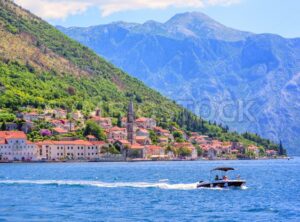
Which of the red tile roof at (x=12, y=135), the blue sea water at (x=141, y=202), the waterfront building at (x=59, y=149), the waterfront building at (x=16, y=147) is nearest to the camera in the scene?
the blue sea water at (x=141, y=202)

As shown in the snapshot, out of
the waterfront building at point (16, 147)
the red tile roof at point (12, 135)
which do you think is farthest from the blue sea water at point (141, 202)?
the red tile roof at point (12, 135)

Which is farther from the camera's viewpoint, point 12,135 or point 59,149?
point 59,149

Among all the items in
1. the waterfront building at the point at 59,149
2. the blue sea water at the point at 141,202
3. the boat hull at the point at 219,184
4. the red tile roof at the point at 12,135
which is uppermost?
the red tile roof at the point at 12,135

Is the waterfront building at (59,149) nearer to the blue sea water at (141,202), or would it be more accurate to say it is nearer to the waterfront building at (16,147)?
the waterfront building at (16,147)

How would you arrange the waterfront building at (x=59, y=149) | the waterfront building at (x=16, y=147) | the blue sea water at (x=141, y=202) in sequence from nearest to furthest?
the blue sea water at (x=141, y=202) → the waterfront building at (x=16, y=147) → the waterfront building at (x=59, y=149)

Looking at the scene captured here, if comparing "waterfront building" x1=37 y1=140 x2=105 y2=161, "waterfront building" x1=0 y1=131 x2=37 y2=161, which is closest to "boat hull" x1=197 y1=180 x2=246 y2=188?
"waterfront building" x1=0 y1=131 x2=37 y2=161

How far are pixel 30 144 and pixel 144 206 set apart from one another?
125763mm

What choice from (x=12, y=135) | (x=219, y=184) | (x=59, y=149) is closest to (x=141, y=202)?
(x=219, y=184)

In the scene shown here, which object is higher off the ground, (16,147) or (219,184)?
(16,147)

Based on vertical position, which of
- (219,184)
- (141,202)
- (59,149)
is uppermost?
(59,149)

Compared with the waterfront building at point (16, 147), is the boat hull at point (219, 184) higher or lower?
lower

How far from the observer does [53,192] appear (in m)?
80.9

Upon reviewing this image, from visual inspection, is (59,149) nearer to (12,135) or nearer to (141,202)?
(12,135)

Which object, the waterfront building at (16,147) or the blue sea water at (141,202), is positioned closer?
the blue sea water at (141,202)
